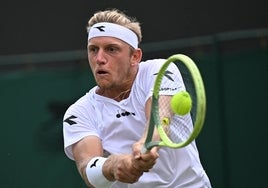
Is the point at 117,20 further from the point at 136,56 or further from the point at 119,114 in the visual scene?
the point at 119,114

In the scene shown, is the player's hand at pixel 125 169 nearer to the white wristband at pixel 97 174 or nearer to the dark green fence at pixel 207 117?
the white wristband at pixel 97 174

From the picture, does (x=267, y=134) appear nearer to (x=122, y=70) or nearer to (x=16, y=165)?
(x=16, y=165)

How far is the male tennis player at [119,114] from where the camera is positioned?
509 centimetres

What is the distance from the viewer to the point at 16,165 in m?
8.40

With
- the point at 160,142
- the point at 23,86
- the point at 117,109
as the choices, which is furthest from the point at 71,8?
the point at 160,142

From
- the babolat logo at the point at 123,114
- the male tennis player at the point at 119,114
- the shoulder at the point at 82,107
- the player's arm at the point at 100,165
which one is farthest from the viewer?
the shoulder at the point at 82,107

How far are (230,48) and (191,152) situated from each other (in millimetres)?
3817

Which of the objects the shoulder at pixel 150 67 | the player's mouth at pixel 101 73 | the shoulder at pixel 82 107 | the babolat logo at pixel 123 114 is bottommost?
the babolat logo at pixel 123 114

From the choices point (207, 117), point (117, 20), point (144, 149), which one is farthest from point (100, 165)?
point (207, 117)

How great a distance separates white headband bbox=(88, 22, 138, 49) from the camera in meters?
5.22

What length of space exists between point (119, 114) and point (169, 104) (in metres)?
0.47

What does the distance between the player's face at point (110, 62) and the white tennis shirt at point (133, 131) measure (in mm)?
101

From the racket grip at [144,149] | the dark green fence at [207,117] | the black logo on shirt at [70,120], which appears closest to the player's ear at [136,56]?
the black logo on shirt at [70,120]

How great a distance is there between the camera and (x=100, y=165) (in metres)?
4.73
